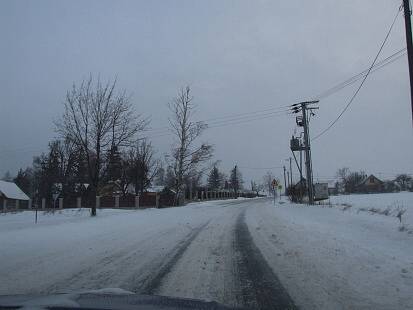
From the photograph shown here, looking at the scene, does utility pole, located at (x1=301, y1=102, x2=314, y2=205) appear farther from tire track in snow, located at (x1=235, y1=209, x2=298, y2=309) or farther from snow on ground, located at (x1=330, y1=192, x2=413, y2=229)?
tire track in snow, located at (x1=235, y1=209, x2=298, y2=309)

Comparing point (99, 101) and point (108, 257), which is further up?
point (99, 101)

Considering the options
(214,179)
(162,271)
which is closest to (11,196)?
(214,179)

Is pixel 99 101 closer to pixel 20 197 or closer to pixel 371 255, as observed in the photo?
pixel 371 255

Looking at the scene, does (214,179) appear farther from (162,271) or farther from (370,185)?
(162,271)

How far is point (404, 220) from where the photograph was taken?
18062 mm

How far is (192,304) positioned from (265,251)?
8.09m

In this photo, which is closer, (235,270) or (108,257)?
(235,270)

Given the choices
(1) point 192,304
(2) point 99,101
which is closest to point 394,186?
(2) point 99,101

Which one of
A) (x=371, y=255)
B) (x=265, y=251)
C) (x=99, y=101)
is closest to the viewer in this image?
(x=371, y=255)

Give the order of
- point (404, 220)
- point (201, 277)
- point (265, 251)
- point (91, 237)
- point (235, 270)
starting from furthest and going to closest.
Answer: point (404, 220) → point (91, 237) → point (265, 251) → point (235, 270) → point (201, 277)

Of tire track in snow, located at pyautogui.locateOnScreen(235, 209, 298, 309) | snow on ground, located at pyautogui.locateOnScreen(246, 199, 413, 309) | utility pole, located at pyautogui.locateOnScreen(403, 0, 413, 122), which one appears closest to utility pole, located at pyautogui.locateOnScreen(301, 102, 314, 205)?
snow on ground, located at pyautogui.locateOnScreen(246, 199, 413, 309)

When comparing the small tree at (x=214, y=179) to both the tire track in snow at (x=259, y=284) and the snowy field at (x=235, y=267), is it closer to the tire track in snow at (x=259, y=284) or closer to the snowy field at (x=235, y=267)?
the snowy field at (x=235, y=267)

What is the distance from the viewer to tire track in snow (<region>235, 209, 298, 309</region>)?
6713 millimetres

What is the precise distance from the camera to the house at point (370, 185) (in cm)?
11924
